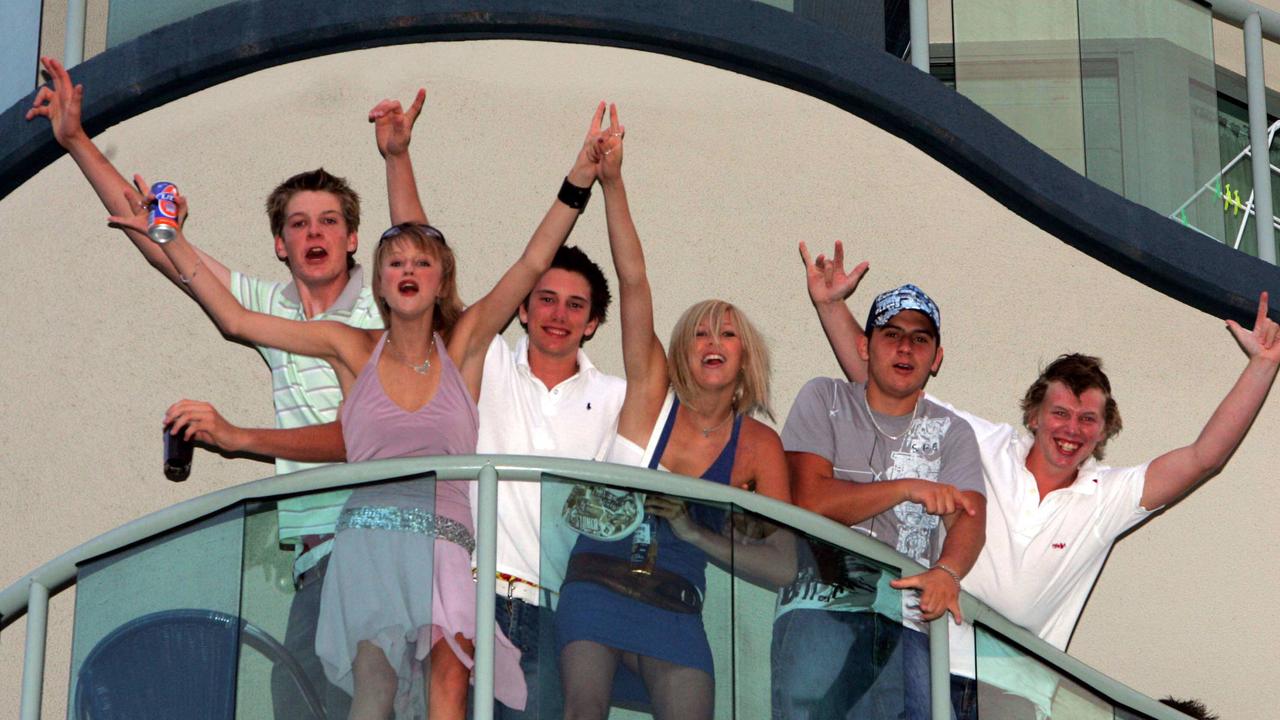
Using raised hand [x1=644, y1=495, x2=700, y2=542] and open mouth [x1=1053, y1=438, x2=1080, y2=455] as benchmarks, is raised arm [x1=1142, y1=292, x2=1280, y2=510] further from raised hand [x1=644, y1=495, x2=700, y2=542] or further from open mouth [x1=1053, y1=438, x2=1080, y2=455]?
raised hand [x1=644, y1=495, x2=700, y2=542]

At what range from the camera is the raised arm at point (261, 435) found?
7168 millimetres

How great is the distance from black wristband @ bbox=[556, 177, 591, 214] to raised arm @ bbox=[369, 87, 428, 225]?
643 mm

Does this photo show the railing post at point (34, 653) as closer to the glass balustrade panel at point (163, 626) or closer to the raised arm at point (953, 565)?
the glass balustrade panel at point (163, 626)

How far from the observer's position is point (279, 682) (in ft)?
21.0

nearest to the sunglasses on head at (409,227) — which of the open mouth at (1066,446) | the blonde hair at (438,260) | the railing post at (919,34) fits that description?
the blonde hair at (438,260)

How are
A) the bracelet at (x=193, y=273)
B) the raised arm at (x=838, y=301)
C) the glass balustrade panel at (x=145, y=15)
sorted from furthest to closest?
the glass balustrade panel at (x=145, y=15) < the raised arm at (x=838, y=301) < the bracelet at (x=193, y=273)

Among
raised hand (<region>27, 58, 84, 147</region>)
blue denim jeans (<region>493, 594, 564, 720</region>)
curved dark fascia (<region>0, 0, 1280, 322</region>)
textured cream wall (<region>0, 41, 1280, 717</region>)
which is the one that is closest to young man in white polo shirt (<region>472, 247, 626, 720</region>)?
blue denim jeans (<region>493, 594, 564, 720</region>)

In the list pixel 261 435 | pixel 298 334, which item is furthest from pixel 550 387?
pixel 261 435

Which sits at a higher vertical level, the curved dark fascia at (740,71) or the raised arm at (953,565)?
the curved dark fascia at (740,71)

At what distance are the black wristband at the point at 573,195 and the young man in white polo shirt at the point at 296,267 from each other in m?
0.78

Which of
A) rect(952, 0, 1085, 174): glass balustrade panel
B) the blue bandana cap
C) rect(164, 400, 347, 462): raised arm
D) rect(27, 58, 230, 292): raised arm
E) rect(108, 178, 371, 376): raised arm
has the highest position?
rect(952, 0, 1085, 174): glass balustrade panel

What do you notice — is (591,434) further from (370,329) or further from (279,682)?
(279,682)

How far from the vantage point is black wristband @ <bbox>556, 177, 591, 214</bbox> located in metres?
7.32

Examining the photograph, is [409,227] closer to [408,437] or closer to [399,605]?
[408,437]
